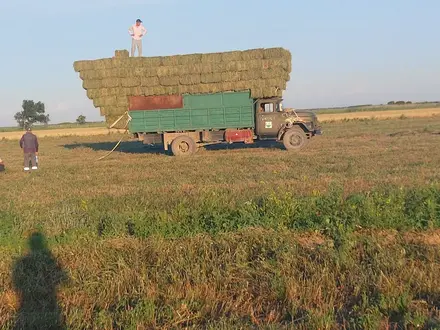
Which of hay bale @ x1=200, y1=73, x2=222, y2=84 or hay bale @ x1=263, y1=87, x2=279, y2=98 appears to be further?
hay bale @ x1=200, y1=73, x2=222, y2=84

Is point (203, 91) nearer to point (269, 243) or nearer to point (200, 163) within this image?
point (200, 163)

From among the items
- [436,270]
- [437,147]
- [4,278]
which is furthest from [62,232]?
[437,147]

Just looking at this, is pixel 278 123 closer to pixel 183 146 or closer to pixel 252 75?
pixel 252 75

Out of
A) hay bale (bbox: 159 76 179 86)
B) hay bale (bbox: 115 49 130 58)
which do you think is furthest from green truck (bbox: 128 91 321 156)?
hay bale (bbox: 115 49 130 58)

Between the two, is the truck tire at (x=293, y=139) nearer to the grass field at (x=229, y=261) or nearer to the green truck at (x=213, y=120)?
the green truck at (x=213, y=120)

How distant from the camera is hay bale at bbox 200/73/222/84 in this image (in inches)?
739

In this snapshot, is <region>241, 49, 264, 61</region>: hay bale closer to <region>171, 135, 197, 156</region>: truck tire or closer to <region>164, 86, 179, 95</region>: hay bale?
<region>164, 86, 179, 95</region>: hay bale

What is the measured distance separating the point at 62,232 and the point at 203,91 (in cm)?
1257

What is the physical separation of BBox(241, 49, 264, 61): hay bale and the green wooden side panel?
4.31ft

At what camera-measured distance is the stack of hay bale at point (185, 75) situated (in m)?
18.7

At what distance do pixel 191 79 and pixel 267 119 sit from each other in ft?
10.5

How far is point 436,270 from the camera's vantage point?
5406 mm

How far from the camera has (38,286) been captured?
5652 mm

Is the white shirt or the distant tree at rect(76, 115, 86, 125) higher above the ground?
the white shirt
